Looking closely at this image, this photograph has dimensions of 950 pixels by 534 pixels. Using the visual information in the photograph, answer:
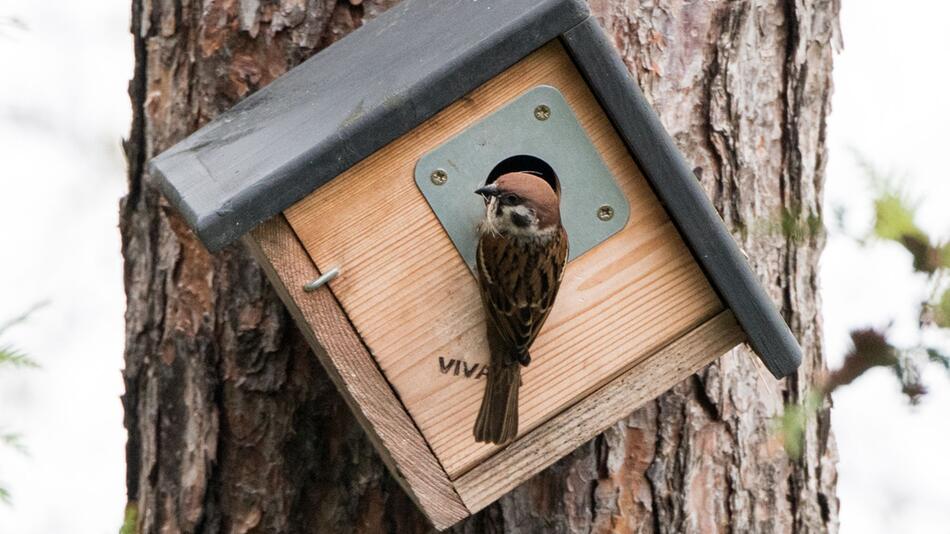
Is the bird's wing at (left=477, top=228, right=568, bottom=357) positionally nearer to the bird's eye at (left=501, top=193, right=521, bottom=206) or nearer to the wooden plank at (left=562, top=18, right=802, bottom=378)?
the bird's eye at (left=501, top=193, right=521, bottom=206)

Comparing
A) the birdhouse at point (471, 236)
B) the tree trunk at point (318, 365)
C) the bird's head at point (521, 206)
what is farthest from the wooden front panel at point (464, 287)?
the tree trunk at point (318, 365)

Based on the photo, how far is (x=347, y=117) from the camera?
252 cm

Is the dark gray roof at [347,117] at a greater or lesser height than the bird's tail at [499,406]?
greater

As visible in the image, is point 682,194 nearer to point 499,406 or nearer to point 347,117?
point 499,406

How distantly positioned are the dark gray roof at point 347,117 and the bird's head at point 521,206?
22cm

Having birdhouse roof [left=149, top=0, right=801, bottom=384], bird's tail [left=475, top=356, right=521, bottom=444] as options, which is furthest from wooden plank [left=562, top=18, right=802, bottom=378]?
bird's tail [left=475, top=356, right=521, bottom=444]

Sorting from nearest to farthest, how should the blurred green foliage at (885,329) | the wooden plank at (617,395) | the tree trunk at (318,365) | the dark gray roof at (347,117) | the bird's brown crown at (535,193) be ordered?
1. the blurred green foliage at (885,329)
2. the dark gray roof at (347,117)
3. the bird's brown crown at (535,193)
4. the wooden plank at (617,395)
5. the tree trunk at (318,365)

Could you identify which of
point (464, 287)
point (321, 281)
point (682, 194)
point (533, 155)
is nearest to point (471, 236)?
point (464, 287)

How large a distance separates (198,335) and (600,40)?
1.46m

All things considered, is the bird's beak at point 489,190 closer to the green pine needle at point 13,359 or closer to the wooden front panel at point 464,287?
the wooden front panel at point 464,287

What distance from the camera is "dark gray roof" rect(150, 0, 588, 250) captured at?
2.44m

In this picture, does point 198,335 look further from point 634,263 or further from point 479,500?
point 634,263

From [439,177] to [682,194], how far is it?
53 cm

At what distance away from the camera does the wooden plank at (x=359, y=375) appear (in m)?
2.54
